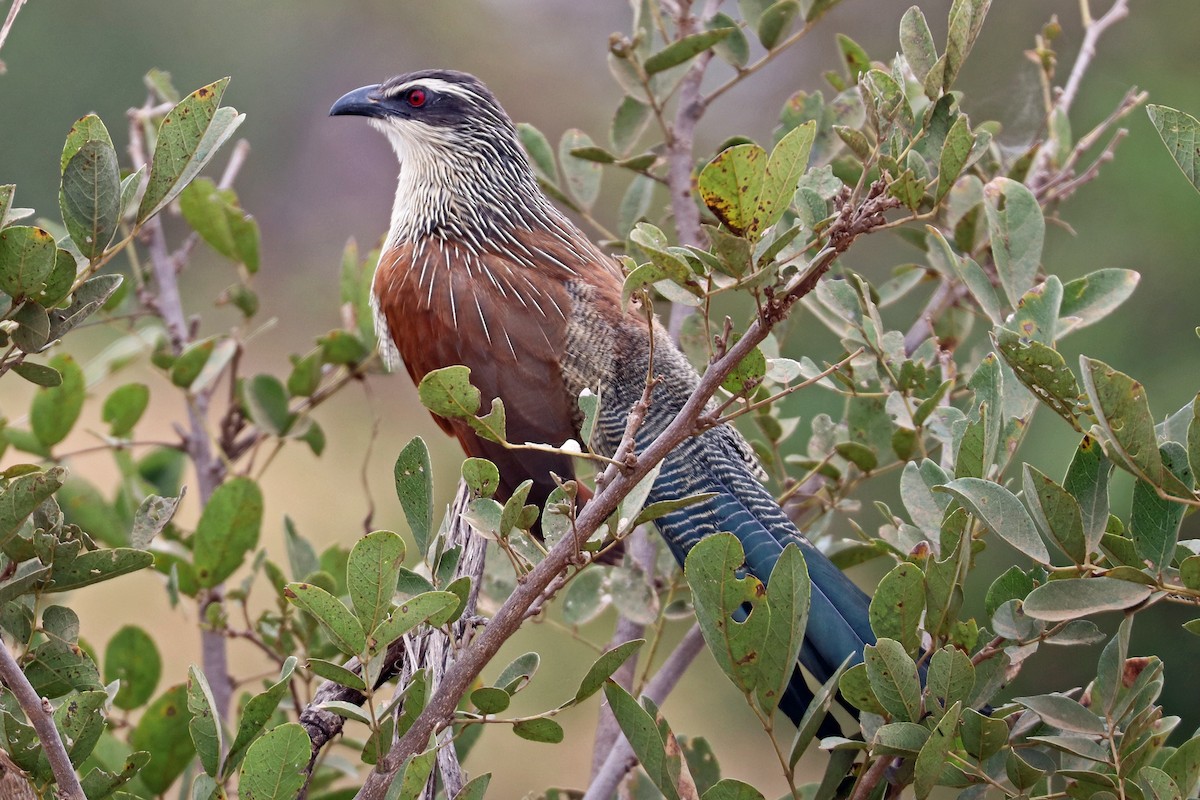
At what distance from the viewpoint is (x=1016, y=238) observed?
1.45 m

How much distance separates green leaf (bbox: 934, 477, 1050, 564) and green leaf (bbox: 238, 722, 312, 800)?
0.64 meters

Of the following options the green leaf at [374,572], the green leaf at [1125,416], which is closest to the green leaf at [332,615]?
the green leaf at [374,572]

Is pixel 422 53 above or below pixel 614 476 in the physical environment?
above

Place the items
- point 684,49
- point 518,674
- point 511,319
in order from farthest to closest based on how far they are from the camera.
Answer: point 511,319 → point 684,49 → point 518,674

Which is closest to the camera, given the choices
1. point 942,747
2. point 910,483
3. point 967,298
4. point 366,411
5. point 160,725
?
point 942,747

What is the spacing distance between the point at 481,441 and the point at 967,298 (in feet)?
3.28

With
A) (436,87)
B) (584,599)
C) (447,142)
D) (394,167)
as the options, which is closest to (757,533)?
(584,599)

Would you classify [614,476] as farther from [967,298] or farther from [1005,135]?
[1005,135]

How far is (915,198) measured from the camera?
111 cm

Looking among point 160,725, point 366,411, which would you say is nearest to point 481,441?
point 160,725

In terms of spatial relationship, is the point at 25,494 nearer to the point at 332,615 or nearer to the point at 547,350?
the point at 332,615

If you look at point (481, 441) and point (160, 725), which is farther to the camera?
point (481, 441)

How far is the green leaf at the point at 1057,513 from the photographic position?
1.16m

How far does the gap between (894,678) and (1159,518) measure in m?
0.30
